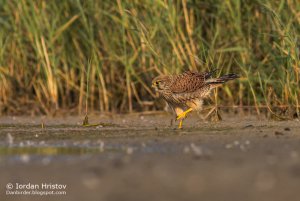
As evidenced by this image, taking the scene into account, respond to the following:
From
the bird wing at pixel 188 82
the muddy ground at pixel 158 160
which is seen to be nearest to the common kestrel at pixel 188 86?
the bird wing at pixel 188 82

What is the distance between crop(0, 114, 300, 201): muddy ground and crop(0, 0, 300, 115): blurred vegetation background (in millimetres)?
1118

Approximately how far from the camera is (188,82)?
908 cm

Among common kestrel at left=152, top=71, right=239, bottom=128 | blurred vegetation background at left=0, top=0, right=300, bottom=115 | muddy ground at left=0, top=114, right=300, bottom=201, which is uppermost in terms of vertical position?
blurred vegetation background at left=0, top=0, right=300, bottom=115

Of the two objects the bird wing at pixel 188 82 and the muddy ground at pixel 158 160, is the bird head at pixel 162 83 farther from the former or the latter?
the muddy ground at pixel 158 160

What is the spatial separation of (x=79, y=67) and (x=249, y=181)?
661 centimetres

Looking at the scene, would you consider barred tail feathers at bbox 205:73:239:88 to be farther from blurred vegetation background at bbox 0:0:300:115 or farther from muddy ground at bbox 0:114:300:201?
muddy ground at bbox 0:114:300:201

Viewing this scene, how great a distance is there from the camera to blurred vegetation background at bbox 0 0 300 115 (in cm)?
948

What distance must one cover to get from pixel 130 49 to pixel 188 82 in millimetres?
1477

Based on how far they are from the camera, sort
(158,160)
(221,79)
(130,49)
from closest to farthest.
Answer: (158,160), (221,79), (130,49)

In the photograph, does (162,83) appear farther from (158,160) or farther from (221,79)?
(158,160)

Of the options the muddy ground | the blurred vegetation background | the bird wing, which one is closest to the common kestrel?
Result: the bird wing

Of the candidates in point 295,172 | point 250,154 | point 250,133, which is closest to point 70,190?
→ point 295,172

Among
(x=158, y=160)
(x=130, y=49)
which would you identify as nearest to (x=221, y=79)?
(x=130, y=49)

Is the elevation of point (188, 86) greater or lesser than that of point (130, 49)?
lesser
